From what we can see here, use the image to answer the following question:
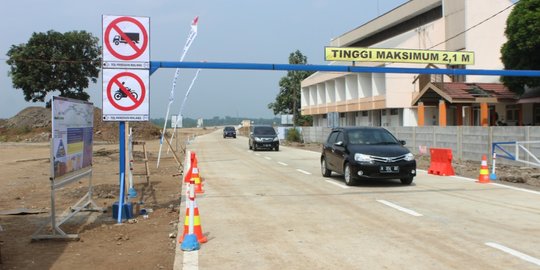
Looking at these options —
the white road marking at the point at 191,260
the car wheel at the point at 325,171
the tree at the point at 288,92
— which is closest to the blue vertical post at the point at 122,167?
the white road marking at the point at 191,260

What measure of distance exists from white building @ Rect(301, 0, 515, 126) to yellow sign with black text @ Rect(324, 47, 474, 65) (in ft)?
7.80

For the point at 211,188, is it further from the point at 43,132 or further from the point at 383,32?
the point at 43,132

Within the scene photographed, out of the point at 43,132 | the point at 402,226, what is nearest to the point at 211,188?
the point at 402,226

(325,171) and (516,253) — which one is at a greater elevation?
(325,171)

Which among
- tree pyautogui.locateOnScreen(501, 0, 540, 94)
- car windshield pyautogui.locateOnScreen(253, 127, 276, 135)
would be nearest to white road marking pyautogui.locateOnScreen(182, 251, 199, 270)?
tree pyautogui.locateOnScreen(501, 0, 540, 94)

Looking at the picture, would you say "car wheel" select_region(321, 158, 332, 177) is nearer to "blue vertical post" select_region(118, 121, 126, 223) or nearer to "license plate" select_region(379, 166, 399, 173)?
"license plate" select_region(379, 166, 399, 173)

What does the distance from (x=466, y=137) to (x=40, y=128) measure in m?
62.6

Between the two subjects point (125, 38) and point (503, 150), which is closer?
point (125, 38)

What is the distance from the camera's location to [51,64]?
55344mm

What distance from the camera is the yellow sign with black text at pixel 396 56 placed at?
24766 millimetres

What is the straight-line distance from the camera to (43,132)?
68.3m

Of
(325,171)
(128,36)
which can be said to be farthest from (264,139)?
(128,36)

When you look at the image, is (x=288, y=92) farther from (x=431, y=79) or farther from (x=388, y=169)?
(x=388, y=169)

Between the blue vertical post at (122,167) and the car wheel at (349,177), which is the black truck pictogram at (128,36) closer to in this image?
the blue vertical post at (122,167)
